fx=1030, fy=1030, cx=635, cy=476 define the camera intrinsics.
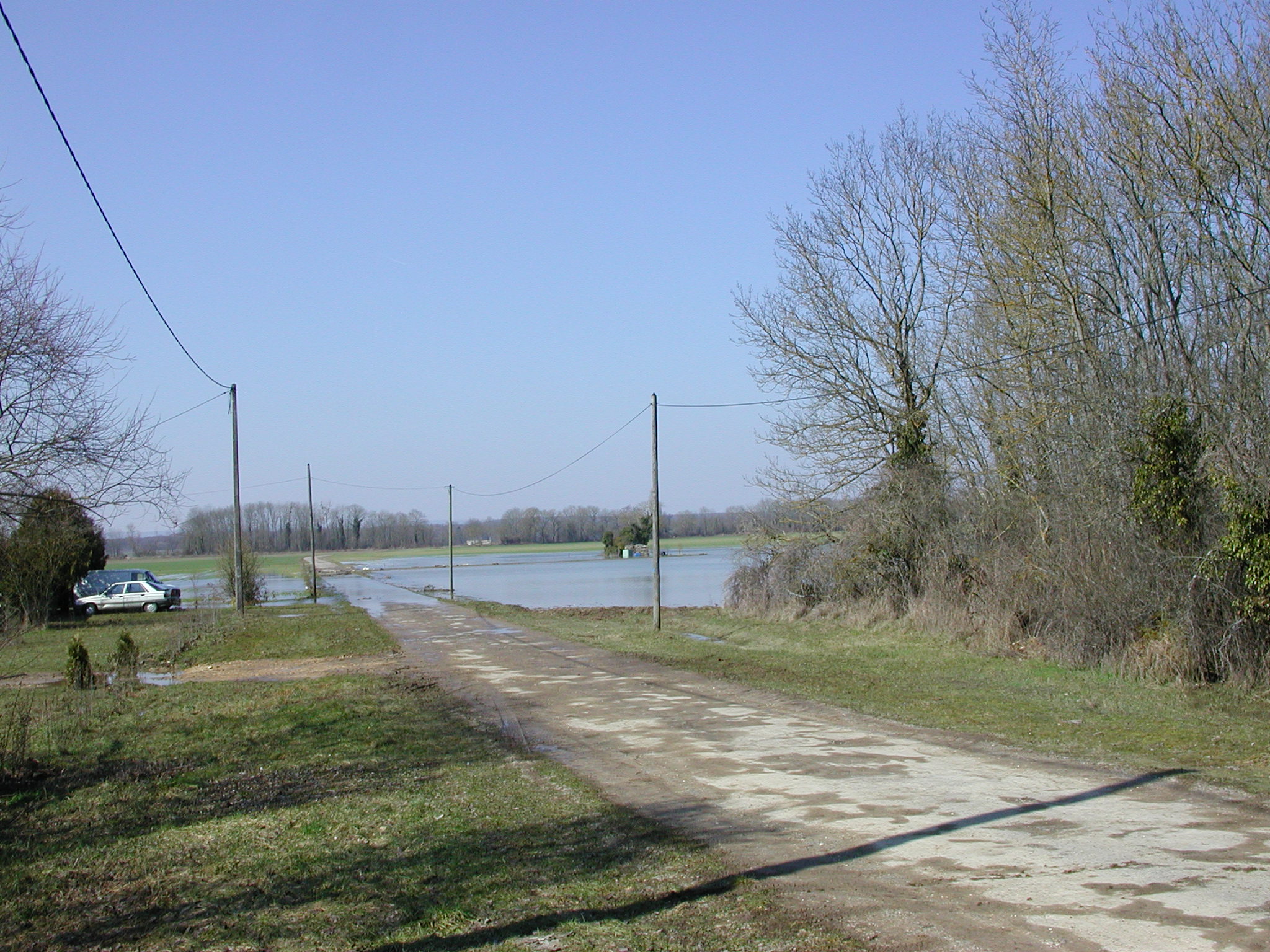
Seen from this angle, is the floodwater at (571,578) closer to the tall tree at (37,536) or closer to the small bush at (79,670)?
the small bush at (79,670)

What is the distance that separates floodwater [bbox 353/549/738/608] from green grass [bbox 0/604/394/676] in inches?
424

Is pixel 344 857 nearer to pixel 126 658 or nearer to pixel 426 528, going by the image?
pixel 126 658

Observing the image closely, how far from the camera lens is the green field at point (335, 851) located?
17.3 feet

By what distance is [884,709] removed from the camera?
41.9 ft

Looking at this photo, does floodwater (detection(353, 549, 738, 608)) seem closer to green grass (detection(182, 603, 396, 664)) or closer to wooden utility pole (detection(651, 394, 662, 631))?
wooden utility pole (detection(651, 394, 662, 631))

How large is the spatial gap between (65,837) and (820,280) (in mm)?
23559

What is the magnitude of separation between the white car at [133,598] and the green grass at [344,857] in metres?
36.0

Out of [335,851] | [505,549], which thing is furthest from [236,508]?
[505,549]

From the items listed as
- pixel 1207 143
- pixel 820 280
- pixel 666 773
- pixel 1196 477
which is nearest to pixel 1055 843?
pixel 666 773

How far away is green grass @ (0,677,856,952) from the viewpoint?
525 cm

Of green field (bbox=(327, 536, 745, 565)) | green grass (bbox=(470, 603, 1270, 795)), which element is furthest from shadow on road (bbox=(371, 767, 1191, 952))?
green field (bbox=(327, 536, 745, 565))

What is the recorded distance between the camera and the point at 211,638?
28.4 m

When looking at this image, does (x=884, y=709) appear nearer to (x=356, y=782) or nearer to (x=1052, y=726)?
(x=1052, y=726)

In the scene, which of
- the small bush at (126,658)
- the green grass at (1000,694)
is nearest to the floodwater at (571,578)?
the green grass at (1000,694)
